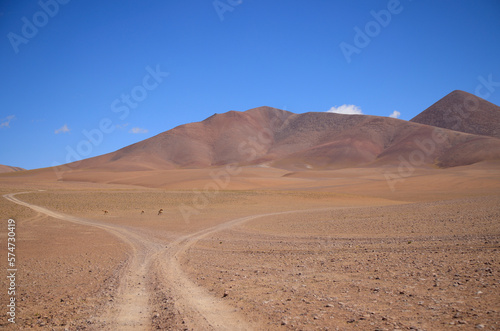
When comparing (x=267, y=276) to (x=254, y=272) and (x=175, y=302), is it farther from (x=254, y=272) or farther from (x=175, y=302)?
(x=175, y=302)

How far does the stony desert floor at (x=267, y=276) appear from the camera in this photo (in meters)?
5.99

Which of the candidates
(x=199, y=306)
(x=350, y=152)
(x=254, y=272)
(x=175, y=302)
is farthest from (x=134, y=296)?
(x=350, y=152)

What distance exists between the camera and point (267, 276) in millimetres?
9047

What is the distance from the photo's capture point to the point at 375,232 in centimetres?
1623

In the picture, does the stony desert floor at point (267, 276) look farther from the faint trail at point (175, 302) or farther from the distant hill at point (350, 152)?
the distant hill at point (350, 152)

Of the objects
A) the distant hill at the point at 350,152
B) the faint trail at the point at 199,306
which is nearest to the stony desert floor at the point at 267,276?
the faint trail at the point at 199,306

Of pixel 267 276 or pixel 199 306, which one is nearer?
pixel 199 306

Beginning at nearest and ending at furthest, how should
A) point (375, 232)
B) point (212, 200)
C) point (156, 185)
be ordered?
point (375, 232)
point (212, 200)
point (156, 185)

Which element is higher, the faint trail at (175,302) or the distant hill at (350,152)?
the distant hill at (350,152)

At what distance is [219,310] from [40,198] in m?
37.5

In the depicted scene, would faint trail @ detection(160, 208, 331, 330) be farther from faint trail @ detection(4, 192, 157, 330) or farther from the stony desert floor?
faint trail @ detection(4, 192, 157, 330)

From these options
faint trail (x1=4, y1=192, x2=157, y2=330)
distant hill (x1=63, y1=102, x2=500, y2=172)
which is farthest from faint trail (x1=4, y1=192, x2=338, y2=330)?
distant hill (x1=63, y1=102, x2=500, y2=172)

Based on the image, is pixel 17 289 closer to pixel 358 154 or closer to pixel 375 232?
pixel 375 232

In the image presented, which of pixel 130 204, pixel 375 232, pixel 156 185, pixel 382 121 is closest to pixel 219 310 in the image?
pixel 375 232
